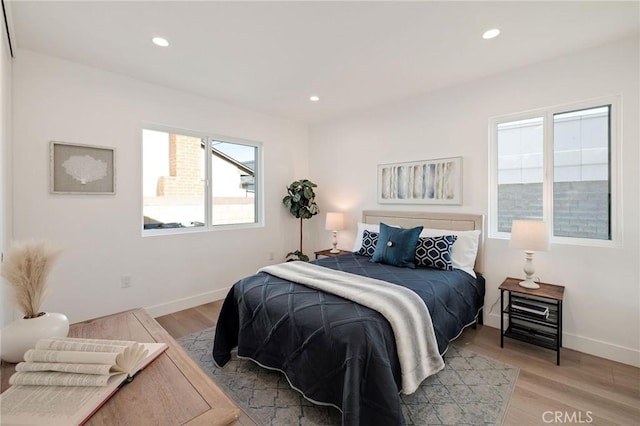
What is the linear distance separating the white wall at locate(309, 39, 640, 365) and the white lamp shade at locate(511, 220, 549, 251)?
1.19 ft

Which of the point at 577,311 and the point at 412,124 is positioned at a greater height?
the point at 412,124

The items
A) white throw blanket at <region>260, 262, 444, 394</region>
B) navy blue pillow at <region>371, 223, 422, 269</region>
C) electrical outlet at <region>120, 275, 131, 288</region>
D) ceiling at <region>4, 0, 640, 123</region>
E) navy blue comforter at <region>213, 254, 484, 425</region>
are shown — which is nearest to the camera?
navy blue comforter at <region>213, 254, 484, 425</region>

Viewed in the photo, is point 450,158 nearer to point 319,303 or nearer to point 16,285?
point 319,303

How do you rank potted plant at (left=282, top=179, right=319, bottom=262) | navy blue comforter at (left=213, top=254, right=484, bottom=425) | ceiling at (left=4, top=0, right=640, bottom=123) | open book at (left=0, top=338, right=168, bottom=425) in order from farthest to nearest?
1. potted plant at (left=282, top=179, right=319, bottom=262)
2. ceiling at (left=4, top=0, right=640, bottom=123)
3. navy blue comforter at (left=213, top=254, right=484, bottom=425)
4. open book at (left=0, top=338, right=168, bottom=425)

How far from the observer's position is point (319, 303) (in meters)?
2.00

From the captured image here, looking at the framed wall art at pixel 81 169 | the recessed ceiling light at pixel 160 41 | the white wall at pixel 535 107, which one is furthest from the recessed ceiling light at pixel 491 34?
the framed wall art at pixel 81 169

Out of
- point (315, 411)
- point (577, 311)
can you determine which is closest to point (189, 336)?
point (315, 411)

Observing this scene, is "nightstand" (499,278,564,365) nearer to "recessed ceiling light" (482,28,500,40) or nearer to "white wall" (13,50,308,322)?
"recessed ceiling light" (482,28,500,40)

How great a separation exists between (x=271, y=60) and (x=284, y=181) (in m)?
2.16

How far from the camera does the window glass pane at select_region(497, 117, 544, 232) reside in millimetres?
2928

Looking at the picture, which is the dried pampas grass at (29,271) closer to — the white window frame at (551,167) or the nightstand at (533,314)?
the nightstand at (533,314)

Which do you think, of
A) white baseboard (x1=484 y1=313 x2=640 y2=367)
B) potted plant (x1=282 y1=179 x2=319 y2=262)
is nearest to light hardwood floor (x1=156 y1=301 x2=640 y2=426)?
white baseboard (x1=484 y1=313 x2=640 y2=367)

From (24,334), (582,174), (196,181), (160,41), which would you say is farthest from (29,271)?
(582,174)

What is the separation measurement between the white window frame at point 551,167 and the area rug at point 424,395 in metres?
1.37
